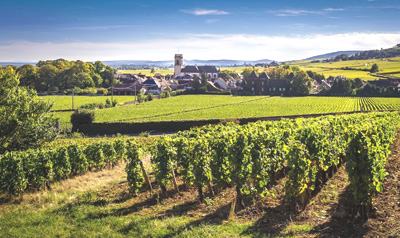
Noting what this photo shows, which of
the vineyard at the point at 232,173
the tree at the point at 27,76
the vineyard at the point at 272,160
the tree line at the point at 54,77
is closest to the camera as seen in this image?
the vineyard at the point at 272,160

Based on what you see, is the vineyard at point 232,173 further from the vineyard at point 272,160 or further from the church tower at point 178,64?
the church tower at point 178,64

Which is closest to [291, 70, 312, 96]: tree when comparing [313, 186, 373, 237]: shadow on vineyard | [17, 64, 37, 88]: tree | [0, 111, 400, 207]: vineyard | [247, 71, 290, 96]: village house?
[247, 71, 290, 96]: village house

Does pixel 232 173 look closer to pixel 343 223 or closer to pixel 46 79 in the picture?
pixel 343 223

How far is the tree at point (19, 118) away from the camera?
2388cm

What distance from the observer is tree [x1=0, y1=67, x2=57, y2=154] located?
23.9 m

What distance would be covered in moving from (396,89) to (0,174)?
10319 cm

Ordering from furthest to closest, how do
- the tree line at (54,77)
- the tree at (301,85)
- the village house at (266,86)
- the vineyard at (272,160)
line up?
the village house at (266,86) < the tree line at (54,77) < the tree at (301,85) < the vineyard at (272,160)

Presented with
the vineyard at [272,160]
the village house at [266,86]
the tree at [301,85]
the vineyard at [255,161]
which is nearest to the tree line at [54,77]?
the village house at [266,86]

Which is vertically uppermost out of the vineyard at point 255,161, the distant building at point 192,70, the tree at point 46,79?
the distant building at point 192,70

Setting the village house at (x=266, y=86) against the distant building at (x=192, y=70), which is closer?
the village house at (x=266, y=86)

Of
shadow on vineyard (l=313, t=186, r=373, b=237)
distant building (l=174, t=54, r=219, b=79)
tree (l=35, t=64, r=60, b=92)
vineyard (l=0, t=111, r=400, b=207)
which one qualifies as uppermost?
distant building (l=174, t=54, r=219, b=79)

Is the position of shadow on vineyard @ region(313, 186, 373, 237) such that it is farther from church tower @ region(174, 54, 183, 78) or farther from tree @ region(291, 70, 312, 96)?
church tower @ region(174, 54, 183, 78)

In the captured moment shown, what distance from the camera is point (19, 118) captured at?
80.8 feet

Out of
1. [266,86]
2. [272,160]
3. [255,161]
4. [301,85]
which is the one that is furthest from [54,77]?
[255,161]
